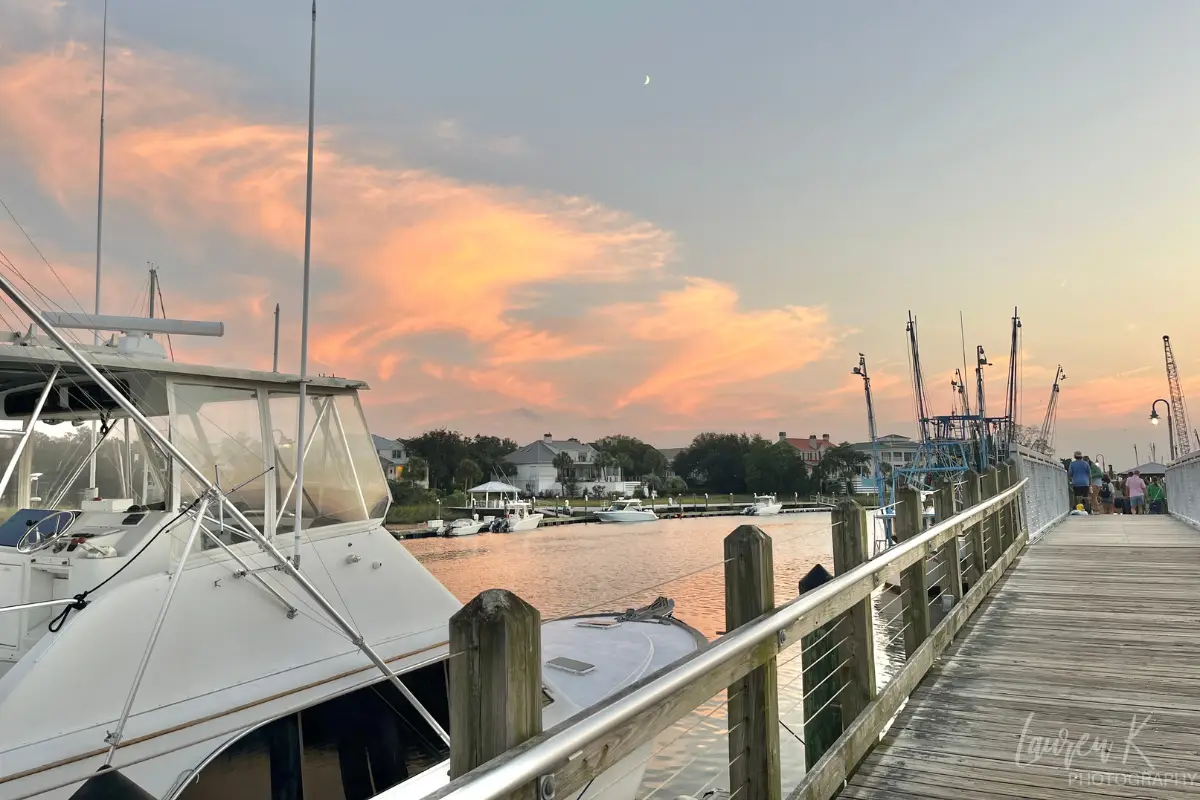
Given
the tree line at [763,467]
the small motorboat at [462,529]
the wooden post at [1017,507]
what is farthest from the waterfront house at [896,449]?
the wooden post at [1017,507]

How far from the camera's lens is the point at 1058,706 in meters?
4.38

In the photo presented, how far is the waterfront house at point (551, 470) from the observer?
112m

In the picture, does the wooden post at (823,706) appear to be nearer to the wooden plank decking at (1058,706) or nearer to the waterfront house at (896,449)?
the wooden plank decking at (1058,706)

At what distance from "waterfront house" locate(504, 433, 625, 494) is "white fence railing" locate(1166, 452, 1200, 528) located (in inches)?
3561

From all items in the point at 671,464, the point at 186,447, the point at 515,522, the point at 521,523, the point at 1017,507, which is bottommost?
the point at 521,523

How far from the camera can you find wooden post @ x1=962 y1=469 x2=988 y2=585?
7145 millimetres

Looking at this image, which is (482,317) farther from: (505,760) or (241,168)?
(505,760)

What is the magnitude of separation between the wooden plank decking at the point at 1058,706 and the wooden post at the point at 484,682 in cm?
240

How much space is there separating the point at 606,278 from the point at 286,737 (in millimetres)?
22948

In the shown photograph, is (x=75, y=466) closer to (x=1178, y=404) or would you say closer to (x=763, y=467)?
(x=1178, y=404)

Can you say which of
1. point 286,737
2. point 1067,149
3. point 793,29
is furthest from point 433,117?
point 286,737

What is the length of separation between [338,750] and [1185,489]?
17749mm

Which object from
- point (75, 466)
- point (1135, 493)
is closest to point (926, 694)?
point (75, 466)

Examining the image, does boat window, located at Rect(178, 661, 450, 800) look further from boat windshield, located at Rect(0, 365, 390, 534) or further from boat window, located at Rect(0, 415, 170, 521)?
boat window, located at Rect(0, 415, 170, 521)
